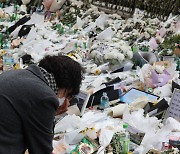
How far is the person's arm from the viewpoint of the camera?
1802 mm

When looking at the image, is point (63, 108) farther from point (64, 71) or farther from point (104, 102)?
point (64, 71)

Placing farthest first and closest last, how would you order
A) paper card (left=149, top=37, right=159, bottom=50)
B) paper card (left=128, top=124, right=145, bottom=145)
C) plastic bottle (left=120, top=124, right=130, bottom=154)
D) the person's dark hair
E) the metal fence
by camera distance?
the metal fence → paper card (left=149, top=37, right=159, bottom=50) → paper card (left=128, top=124, right=145, bottom=145) → plastic bottle (left=120, top=124, right=130, bottom=154) → the person's dark hair

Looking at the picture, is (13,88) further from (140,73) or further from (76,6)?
(76,6)

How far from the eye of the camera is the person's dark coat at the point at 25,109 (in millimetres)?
1790

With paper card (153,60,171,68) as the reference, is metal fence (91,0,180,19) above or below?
below

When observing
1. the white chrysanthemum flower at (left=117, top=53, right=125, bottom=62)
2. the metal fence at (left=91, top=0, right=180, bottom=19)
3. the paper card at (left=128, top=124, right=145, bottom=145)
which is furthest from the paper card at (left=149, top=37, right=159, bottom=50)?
the paper card at (left=128, top=124, right=145, bottom=145)

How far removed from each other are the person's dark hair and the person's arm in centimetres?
15

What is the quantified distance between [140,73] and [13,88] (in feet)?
7.77

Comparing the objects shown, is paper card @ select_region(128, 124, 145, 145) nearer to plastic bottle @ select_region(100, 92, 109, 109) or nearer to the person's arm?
plastic bottle @ select_region(100, 92, 109, 109)

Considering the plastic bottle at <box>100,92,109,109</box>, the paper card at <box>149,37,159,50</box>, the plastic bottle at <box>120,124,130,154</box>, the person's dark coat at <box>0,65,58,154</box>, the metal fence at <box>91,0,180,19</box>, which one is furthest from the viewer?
the metal fence at <box>91,0,180,19</box>

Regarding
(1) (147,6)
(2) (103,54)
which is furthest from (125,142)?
(1) (147,6)

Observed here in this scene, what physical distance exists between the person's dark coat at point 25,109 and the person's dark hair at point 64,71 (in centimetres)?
8

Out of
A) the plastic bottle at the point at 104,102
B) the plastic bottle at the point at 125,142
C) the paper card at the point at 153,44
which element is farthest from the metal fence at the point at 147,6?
the plastic bottle at the point at 125,142

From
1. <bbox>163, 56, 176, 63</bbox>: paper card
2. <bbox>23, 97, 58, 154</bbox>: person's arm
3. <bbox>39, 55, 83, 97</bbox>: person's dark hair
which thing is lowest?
<bbox>163, 56, 176, 63</bbox>: paper card
